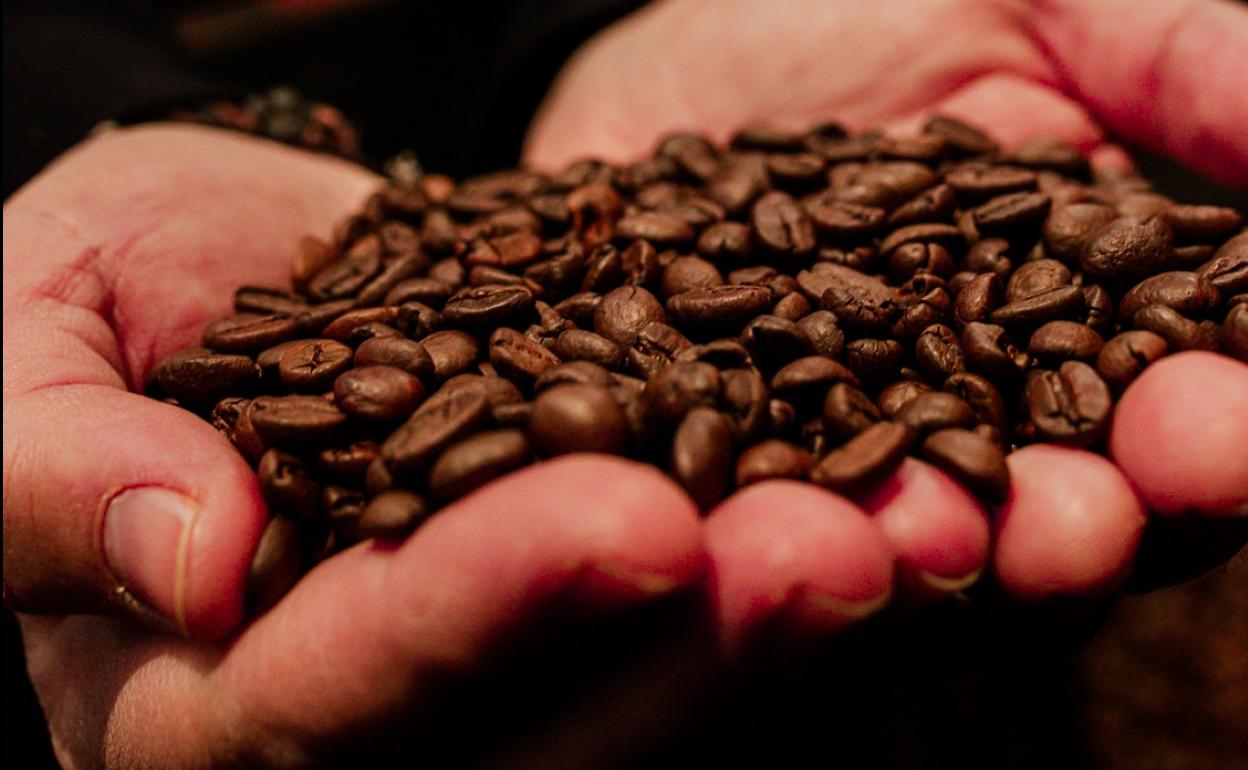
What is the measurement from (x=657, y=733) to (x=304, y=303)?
1.31 m

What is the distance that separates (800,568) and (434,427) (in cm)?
60

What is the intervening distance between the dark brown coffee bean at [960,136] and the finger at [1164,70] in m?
0.45

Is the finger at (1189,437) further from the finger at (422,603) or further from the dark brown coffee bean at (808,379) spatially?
the finger at (422,603)

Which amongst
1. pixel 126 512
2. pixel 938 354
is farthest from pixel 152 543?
pixel 938 354

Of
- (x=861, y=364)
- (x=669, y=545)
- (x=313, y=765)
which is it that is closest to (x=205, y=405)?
(x=313, y=765)

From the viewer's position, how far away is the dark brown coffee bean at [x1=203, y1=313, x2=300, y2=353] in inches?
68.7

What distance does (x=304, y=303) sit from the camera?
6.64ft

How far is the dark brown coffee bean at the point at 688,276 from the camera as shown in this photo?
180 centimetres

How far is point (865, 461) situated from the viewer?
1.33m

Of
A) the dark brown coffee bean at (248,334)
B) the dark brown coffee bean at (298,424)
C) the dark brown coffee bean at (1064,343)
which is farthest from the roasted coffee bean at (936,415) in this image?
Result: the dark brown coffee bean at (248,334)

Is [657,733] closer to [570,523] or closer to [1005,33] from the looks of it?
[570,523]

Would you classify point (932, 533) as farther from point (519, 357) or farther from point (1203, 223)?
point (1203, 223)

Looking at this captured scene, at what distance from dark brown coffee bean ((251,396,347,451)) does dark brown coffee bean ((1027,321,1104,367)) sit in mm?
1250

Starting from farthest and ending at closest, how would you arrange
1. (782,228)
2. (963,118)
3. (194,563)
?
(963,118)
(782,228)
(194,563)
